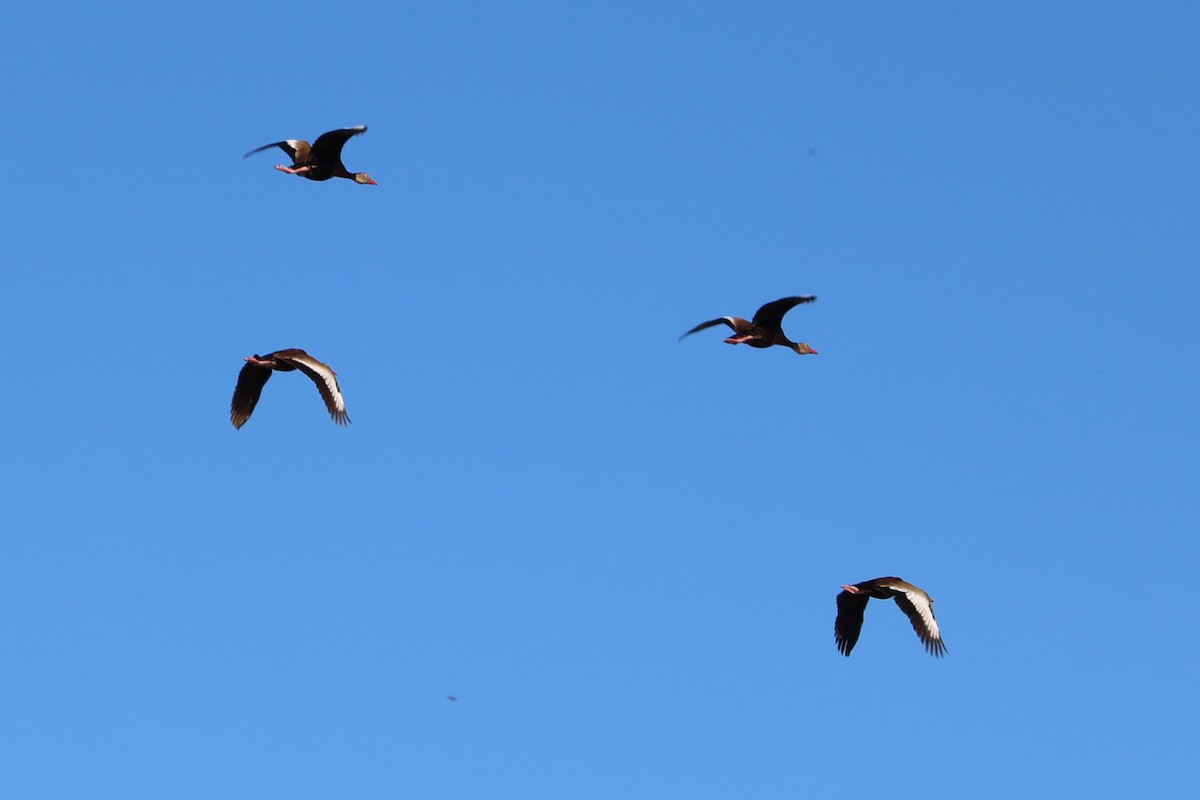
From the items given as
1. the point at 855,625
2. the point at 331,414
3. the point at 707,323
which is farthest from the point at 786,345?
the point at 331,414

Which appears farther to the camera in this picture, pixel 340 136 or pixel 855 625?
pixel 340 136

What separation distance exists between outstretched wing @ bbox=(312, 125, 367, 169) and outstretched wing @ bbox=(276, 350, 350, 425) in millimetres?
4277

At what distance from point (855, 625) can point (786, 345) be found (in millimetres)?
4752

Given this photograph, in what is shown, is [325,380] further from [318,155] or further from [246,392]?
[318,155]

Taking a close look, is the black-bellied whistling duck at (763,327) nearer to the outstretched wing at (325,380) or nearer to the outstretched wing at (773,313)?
the outstretched wing at (773,313)

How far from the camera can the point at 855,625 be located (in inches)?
1139

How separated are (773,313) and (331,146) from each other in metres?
8.25

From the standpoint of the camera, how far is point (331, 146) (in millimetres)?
31984

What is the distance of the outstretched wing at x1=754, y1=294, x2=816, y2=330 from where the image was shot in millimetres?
29125

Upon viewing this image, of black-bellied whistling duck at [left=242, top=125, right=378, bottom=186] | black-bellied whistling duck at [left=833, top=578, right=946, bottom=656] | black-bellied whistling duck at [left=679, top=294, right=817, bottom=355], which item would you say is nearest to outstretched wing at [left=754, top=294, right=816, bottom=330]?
black-bellied whistling duck at [left=679, top=294, right=817, bottom=355]

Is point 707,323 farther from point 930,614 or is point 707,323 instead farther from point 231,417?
point 231,417

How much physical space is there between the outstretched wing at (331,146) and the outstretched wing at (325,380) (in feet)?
14.0

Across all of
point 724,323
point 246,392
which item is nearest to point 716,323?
point 724,323

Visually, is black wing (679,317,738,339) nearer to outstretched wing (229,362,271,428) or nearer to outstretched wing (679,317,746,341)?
outstretched wing (679,317,746,341)
